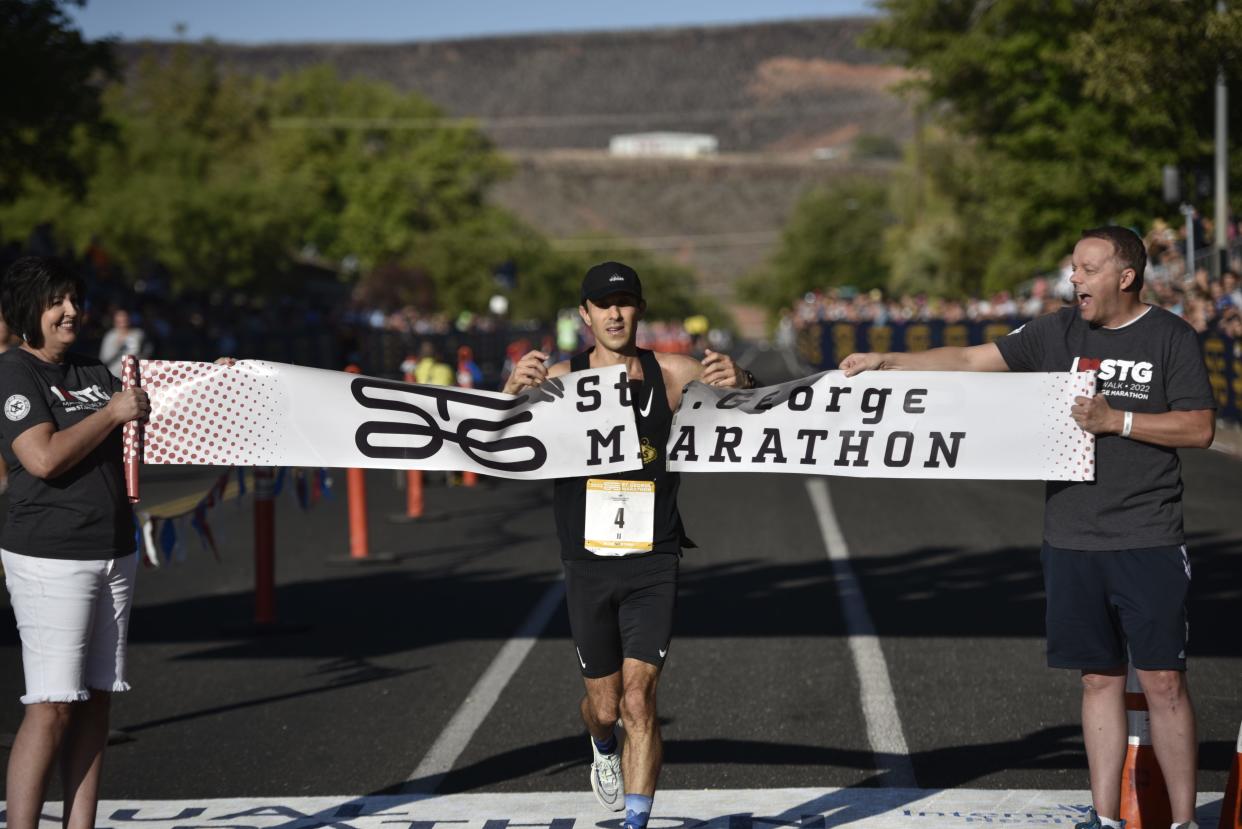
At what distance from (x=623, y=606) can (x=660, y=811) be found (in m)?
1.08

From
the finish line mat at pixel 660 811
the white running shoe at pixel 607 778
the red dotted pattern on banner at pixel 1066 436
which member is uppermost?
the red dotted pattern on banner at pixel 1066 436

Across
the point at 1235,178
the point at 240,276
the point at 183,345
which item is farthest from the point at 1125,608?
the point at 240,276

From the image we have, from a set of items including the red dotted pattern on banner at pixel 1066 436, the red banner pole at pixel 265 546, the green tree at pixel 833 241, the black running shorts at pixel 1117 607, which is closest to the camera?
the black running shorts at pixel 1117 607

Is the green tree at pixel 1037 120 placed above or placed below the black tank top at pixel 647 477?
above

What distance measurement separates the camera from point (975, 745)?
8.29 m

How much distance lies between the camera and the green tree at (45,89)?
3619 centimetres

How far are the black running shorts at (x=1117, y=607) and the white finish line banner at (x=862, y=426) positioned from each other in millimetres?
709

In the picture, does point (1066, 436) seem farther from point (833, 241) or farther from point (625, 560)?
point (833, 241)

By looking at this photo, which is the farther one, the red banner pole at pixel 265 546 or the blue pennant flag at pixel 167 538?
the red banner pole at pixel 265 546

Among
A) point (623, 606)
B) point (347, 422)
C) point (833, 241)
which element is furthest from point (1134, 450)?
point (833, 241)

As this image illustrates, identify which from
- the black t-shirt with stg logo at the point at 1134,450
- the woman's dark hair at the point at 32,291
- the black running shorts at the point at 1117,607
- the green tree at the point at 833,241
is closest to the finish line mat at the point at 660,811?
the black running shorts at the point at 1117,607

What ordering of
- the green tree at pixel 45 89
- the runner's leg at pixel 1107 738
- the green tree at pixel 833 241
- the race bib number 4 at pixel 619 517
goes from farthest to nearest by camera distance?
the green tree at pixel 833 241, the green tree at pixel 45 89, the race bib number 4 at pixel 619 517, the runner's leg at pixel 1107 738

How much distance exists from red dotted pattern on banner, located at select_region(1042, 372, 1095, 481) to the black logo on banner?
2007 millimetres

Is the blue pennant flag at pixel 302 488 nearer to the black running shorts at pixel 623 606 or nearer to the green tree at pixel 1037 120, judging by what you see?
the black running shorts at pixel 623 606
